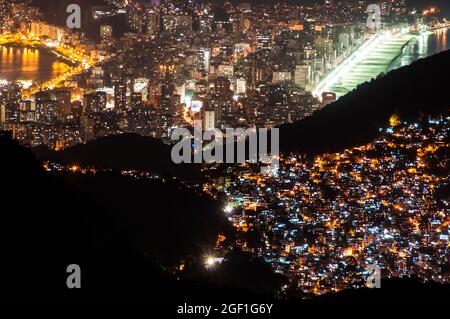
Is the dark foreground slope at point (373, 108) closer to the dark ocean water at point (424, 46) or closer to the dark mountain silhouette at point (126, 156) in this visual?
the dark mountain silhouette at point (126, 156)

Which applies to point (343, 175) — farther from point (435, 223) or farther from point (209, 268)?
point (209, 268)

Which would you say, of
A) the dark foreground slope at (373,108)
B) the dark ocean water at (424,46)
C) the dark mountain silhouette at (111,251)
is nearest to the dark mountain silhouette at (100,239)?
the dark mountain silhouette at (111,251)

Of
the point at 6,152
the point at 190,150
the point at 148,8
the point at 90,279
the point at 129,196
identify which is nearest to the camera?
the point at 90,279

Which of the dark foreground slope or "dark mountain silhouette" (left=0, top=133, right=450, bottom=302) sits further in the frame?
the dark foreground slope

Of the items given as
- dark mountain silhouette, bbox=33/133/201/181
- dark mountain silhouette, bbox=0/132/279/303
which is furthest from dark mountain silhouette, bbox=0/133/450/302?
dark mountain silhouette, bbox=33/133/201/181

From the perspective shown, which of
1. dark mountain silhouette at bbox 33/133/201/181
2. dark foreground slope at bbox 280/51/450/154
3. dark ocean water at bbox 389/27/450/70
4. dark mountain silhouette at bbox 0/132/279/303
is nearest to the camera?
dark mountain silhouette at bbox 0/132/279/303

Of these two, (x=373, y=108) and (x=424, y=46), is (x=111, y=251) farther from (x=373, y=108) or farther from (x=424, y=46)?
(x=424, y=46)

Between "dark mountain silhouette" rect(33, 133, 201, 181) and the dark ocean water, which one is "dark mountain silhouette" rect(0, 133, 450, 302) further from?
the dark ocean water

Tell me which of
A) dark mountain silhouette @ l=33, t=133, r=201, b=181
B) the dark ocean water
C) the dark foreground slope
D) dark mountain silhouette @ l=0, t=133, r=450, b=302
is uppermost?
the dark ocean water

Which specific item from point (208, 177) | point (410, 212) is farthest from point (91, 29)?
point (410, 212)
